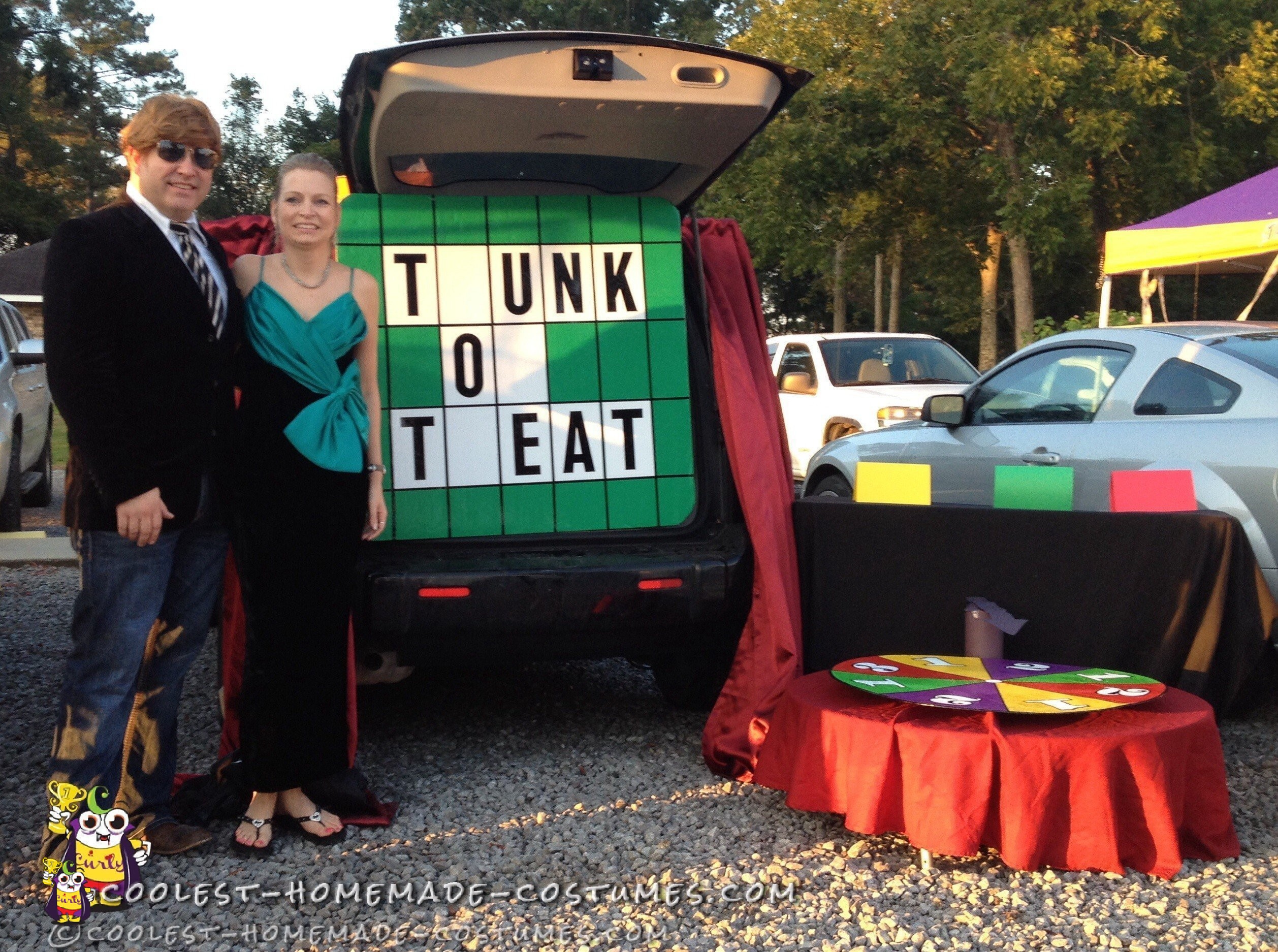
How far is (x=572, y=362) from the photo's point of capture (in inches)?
172

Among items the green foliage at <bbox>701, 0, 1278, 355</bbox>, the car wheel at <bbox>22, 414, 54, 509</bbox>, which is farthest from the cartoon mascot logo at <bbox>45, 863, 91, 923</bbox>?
the green foliage at <bbox>701, 0, 1278, 355</bbox>

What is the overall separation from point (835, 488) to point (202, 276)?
4614mm

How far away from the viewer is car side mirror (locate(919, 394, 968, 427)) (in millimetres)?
6082

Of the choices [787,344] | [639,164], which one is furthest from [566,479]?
[787,344]

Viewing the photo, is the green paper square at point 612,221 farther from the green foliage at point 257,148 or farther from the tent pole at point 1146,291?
the green foliage at point 257,148

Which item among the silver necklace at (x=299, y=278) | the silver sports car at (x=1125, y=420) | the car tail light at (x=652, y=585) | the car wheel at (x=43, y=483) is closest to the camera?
the silver necklace at (x=299, y=278)

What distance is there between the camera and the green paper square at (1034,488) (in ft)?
14.5

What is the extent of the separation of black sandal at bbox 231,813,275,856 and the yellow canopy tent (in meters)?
7.30

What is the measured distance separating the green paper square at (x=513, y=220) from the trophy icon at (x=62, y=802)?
2.20m

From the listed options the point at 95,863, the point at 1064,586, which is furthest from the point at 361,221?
the point at 1064,586

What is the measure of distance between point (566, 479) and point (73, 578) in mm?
5054

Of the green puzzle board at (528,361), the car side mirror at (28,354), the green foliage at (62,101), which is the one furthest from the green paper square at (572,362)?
the green foliage at (62,101)

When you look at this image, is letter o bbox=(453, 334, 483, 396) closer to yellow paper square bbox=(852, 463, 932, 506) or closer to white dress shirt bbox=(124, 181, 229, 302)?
white dress shirt bbox=(124, 181, 229, 302)

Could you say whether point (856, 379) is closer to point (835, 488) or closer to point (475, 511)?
point (835, 488)
